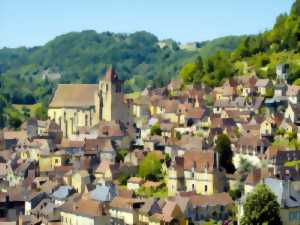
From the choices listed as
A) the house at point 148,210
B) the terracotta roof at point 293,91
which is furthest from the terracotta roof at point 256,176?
the terracotta roof at point 293,91

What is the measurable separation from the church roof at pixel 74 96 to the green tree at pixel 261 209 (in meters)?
44.5

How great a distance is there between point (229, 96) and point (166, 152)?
14.1 meters

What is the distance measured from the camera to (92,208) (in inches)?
1991

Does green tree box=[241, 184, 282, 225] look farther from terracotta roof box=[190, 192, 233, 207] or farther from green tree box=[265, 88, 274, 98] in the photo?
green tree box=[265, 88, 274, 98]

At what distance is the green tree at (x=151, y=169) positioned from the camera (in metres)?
56.2

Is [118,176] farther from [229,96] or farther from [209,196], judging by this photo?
[229,96]

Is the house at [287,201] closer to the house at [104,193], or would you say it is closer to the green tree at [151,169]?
the house at [104,193]

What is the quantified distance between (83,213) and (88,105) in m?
35.1

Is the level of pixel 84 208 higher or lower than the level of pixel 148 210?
lower

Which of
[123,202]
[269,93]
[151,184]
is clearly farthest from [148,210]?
[269,93]

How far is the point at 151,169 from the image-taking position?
5647 centimetres

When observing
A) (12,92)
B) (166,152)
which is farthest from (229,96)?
(12,92)

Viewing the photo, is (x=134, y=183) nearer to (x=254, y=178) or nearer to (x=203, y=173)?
(x=203, y=173)

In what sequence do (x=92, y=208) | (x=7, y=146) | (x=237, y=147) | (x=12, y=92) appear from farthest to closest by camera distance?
(x=12, y=92) < (x=7, y=146) < (x=237, y=147) < (x=92, y=208)
